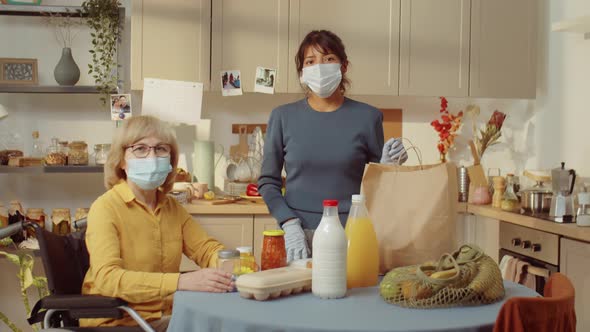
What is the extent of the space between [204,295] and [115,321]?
46 centimetres

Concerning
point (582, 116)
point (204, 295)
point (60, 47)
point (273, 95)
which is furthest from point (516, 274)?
point (60, 47)

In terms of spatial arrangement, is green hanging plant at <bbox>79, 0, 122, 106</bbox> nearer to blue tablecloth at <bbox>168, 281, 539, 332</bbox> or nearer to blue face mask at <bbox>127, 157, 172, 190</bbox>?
blue face mask at <bbox>127, 157, 172, 190</bbox>

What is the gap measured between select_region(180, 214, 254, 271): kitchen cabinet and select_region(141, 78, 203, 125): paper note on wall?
0.56 meters

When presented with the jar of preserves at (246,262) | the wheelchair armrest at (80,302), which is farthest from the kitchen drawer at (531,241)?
the wheelchair armrest at (80,302)

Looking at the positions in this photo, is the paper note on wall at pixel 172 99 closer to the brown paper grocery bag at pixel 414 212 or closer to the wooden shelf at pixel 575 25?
the wooden shelf at pixel 575 25

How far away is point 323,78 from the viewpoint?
2.35 meters

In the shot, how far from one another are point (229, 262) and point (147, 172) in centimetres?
45

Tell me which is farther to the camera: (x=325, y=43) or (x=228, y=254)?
(x=325, y=43)

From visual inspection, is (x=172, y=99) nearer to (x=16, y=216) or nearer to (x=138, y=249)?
(x=16, y=216)

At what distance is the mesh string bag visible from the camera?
1652mm

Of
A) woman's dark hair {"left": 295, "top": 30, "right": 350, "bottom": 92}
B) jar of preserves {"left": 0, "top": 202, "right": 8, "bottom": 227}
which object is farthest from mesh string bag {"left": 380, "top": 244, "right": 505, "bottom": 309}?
jar of preserves {"left": 0, "top": 202, "right": 8, "bottom": 227}

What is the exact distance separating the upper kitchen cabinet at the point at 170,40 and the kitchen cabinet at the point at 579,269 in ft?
6.05

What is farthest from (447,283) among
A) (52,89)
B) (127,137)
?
(52,89)

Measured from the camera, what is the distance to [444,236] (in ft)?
6.37
